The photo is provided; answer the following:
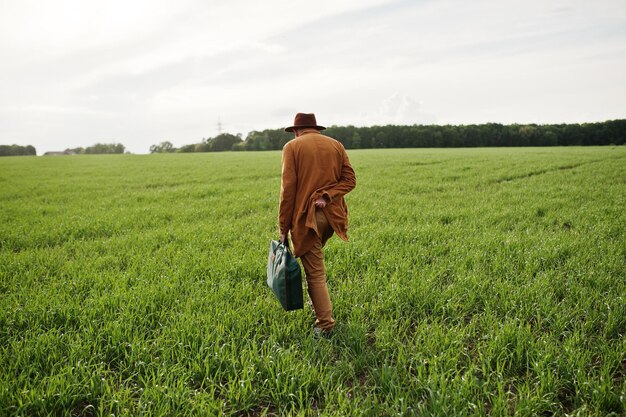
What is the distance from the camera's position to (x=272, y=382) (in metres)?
3.17

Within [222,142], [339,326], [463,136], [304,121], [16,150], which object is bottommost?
[339,326]

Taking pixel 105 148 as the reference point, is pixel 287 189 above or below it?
below

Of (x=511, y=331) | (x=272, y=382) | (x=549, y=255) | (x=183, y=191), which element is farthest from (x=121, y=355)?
(x=183, y=191)

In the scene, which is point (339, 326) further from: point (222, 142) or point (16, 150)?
point (16, 150)

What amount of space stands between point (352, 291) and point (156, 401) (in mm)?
2734

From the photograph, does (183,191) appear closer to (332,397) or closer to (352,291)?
(352,291)

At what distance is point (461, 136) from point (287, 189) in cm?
9269

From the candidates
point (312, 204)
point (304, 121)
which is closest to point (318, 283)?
point (312, 204)

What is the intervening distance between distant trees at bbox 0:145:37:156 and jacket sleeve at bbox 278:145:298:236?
380 ft

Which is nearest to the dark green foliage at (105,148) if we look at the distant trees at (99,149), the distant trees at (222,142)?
the distant trees at (99,149)

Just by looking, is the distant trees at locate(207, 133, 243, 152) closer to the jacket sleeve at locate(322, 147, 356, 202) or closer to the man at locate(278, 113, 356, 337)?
the jacket sleeve at locate(322, 147, 356, 202)

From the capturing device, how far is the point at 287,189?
3.90 meters

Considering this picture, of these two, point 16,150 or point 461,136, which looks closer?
point 461,136

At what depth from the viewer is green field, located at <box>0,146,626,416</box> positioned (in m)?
2.96
